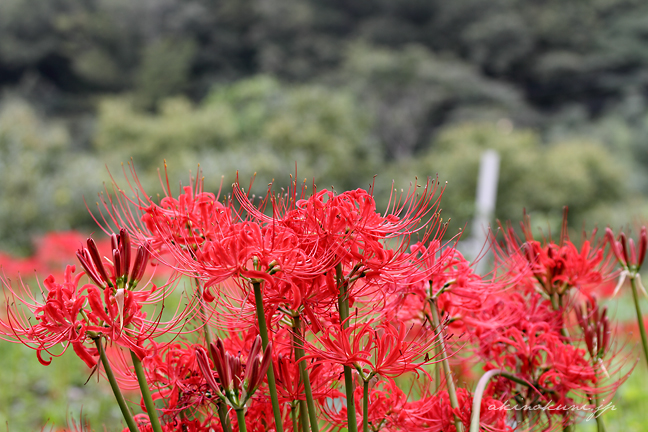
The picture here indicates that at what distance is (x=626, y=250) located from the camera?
952mm

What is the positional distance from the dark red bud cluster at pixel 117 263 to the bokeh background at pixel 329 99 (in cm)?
765

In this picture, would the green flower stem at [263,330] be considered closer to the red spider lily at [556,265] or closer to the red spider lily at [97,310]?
the red spider lily at [97,310]

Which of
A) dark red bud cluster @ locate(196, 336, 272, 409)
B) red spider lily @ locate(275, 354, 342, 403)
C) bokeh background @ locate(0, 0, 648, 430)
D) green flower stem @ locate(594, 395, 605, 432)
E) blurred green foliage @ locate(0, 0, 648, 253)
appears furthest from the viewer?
blurred green foliage @ locate(0, 0, 648, 253)

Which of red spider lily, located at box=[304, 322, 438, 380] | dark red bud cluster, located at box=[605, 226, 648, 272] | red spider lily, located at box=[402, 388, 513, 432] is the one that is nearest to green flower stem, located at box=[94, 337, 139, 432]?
red spider lily, located at box=[304, 322, 438, 380]

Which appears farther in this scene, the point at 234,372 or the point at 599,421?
the point at 599,421

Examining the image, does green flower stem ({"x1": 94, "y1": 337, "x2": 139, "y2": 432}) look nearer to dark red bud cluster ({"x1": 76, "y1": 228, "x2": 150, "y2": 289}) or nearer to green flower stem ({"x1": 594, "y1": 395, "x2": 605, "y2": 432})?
dark red bud cluster ({"x1": 76, "y1": 228, "x2": 150, "y2": 289})

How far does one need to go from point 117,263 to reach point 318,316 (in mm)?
256

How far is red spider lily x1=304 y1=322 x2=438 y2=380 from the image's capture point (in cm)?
64

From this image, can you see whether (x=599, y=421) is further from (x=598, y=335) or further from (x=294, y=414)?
(x=294, y=414)

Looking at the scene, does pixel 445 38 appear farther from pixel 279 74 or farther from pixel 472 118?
pixel 279 74

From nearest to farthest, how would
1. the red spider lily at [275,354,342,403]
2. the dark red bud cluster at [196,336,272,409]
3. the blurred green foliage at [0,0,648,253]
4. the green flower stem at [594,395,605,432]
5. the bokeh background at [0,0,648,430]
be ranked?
the dark red bud cluster at [196,336,272,409] → the red spider lily at [275,354,342,403] → the green flower stem at [594,395,605,432] → the bokeh background at [0,0,648,430] → the blurred green foliage at [0,0,648,253]

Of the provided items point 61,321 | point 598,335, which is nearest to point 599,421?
point 598,335

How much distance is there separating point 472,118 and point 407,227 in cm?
1951

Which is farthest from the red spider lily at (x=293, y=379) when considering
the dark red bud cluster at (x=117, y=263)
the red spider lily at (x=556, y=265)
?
the red spider lily at (x=556, y=265)
